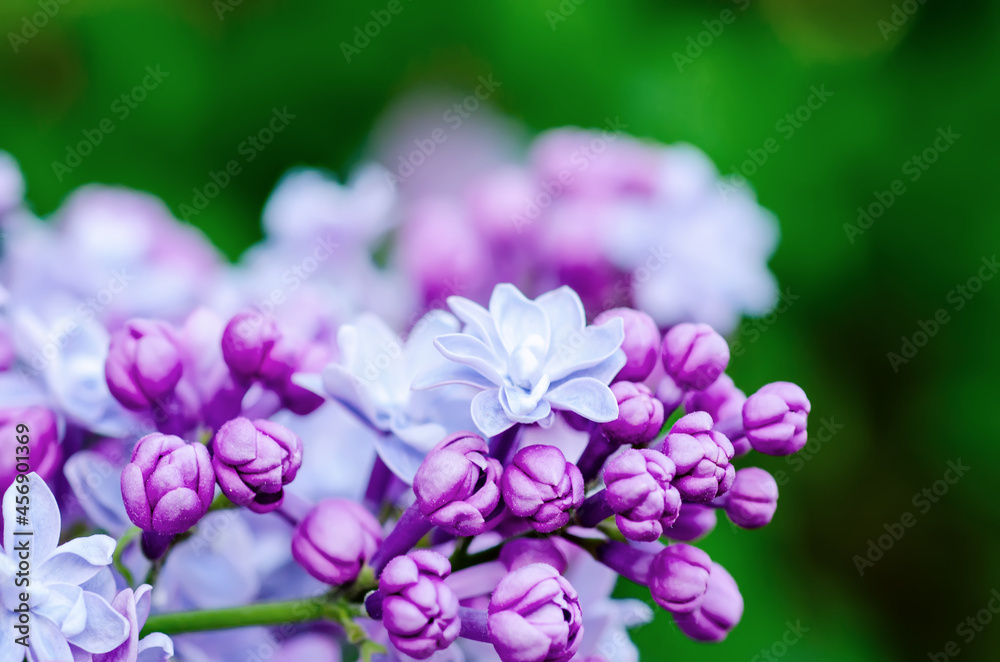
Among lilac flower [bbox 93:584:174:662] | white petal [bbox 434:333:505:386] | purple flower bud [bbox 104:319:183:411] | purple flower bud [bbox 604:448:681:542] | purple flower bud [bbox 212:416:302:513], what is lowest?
lilac flower [bbox 93:584:174:662]

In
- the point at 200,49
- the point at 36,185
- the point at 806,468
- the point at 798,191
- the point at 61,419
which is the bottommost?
the point at 36,185

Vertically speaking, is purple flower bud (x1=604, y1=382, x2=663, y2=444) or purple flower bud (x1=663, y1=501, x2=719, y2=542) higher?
purple flower bud (x1=604, y1=382, x2=663, y2=444)

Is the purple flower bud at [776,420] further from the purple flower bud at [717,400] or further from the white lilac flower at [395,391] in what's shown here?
the white lilac flower at [395,391]

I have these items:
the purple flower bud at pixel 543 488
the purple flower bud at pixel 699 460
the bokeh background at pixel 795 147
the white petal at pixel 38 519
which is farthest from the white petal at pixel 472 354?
the bokeh background at pixel 795 147

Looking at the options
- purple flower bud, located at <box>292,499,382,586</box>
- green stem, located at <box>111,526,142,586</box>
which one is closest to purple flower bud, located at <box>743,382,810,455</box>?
purple flower bud, located at <box>292,499,382,586</box>

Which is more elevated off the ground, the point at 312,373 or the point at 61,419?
the point at 312,373

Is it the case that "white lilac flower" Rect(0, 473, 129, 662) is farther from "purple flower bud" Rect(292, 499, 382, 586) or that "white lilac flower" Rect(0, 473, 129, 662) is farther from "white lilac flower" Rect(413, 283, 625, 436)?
"white lilac flower" Rect(413, 283, 625, 436)

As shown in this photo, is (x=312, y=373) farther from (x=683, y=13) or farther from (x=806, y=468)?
→ (x=683, y=13)

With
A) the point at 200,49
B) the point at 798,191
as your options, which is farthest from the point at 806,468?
the point at 200,49
